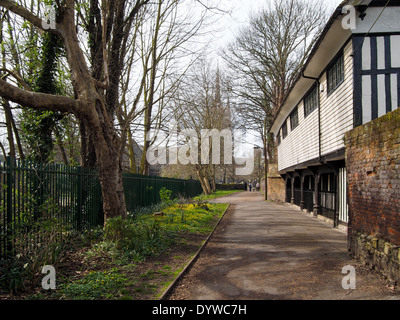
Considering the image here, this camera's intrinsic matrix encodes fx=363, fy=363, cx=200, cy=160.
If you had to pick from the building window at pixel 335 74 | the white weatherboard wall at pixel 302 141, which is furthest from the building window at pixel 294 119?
the building window at pixel 335 74

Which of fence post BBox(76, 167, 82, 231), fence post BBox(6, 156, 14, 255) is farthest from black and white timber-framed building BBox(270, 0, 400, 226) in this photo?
fence post BBox(6, 156, 14, 255)

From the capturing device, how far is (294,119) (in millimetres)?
19828

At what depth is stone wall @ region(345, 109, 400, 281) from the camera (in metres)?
5.77

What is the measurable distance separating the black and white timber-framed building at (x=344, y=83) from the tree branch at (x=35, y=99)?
22.9 feet

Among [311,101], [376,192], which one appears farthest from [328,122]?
[376,192]

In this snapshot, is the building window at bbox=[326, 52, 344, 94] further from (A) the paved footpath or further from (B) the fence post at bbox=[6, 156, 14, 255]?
(B) the fence post at bbox=[6, 156, 14, 255]

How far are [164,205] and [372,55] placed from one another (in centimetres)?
1177

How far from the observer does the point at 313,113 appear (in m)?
14.8

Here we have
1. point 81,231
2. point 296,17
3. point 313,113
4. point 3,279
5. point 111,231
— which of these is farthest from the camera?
point 296,17

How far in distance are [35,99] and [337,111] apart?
8.66 meters

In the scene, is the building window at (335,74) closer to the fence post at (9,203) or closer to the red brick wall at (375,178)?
the red brick wall at (375,178)

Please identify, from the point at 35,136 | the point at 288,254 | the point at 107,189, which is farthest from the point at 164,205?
the point at 288,254

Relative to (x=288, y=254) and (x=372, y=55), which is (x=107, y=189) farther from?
(x=372, y=55)

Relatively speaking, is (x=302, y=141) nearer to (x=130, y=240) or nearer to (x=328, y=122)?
(x=328, y=122)
